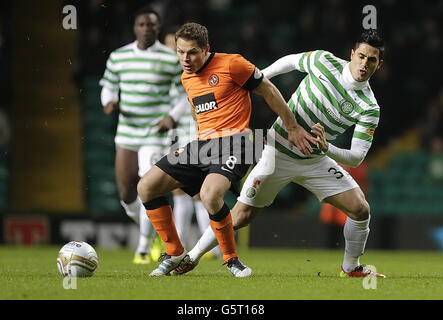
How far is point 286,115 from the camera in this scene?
5570 mm

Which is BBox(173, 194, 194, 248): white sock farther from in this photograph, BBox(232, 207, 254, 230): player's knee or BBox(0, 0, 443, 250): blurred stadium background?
BBox(0, 0, 443, 250): blurred stadium background

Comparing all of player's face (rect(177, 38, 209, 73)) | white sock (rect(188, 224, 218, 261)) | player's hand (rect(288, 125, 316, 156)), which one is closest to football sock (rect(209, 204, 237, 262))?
white sock (rect(188, 224, 218, 261))

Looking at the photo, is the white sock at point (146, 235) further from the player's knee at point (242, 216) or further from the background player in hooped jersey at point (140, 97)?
the player's knee at point (242, 216)

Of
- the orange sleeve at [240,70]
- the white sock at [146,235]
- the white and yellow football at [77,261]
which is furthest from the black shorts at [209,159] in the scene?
the white sock at [146,235]

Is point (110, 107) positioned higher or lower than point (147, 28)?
lower

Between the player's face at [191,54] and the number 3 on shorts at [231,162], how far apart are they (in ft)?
2.14

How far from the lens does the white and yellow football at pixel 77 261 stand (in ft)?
18.0

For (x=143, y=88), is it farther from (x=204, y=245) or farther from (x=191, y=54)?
(x=204, y=245)

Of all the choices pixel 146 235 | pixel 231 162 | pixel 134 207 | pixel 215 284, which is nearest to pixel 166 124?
pixel 134 207

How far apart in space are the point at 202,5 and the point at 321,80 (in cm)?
802

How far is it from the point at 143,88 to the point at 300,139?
264 cm

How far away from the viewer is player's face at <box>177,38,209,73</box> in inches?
215
